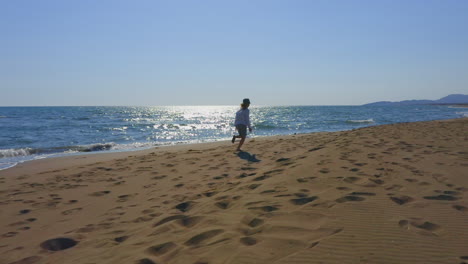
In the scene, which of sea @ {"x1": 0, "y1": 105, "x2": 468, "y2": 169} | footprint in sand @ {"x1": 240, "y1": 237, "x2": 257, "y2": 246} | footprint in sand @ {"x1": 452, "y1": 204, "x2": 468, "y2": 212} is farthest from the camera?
sea @ {"x1": 0, "y1": 105, "x2": 468, "y2": 169}

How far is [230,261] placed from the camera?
7.92ft

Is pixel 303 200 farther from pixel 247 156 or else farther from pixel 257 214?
pixel 247 156

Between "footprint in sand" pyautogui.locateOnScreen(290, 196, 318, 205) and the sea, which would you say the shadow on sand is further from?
the sea

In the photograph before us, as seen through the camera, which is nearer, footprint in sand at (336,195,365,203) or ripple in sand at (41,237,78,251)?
ripple in sand at (41,237,78,251)

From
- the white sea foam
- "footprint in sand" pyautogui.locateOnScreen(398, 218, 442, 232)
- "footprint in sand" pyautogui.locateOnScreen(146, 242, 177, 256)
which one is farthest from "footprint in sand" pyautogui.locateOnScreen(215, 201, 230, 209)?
the white sea foam

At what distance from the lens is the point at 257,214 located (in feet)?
11.0

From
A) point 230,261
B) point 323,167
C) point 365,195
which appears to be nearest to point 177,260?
point 230,261

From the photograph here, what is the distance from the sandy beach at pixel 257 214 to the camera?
8.39 ft

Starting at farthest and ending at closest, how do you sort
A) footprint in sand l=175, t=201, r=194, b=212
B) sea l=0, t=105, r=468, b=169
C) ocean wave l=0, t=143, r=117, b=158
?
sea l=0, t=105, r=468, b=169 → ocean wave l=0, t=143, r=117, b=158 → footprint in sand l=175, t=201, r=194, b=212

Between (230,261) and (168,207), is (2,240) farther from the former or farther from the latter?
(230,261)

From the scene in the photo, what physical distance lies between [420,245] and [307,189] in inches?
66.1

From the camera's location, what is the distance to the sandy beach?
8.39ft

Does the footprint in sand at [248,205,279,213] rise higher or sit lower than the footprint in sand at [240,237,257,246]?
higher

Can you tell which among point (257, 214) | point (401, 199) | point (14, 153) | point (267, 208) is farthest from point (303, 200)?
point (14, 153)
